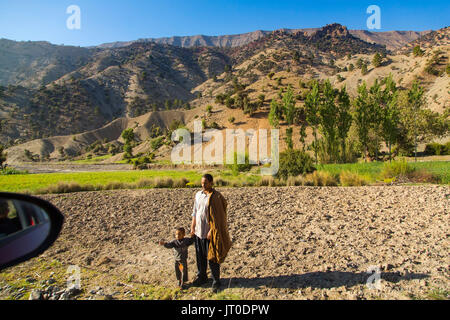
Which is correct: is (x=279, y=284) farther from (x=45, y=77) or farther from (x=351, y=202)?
(x=45, y=77)

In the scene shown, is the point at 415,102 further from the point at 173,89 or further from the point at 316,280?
the point at 173,89

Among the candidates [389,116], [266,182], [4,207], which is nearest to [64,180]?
[266,182]

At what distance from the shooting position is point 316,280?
4.45 meters

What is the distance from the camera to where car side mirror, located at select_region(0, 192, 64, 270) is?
7.23 ft

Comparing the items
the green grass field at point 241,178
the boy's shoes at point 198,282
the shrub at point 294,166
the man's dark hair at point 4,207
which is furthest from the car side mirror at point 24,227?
the shrub at point 294,166

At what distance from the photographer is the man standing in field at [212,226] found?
3.97 metres

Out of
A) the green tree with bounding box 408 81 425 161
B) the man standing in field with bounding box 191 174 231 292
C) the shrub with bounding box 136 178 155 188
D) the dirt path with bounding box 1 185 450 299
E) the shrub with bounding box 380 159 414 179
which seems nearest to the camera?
the man standing in field with bounding box 191 174 231 292

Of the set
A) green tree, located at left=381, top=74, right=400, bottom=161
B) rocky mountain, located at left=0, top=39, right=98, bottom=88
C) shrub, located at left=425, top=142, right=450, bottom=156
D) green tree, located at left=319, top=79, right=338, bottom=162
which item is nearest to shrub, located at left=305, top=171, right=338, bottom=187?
green tree, located at left=319, top=79, right=338, bottom=162

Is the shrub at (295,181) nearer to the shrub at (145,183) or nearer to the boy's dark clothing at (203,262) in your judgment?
the shrub at (145,183)

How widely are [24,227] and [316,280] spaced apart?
14.5ft

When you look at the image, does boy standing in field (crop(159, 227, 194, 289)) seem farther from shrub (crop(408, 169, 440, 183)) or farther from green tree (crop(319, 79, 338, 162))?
green tree (crop(319, 79, 338, 162))

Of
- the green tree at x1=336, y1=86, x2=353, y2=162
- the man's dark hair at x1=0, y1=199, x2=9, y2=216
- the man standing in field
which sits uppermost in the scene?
the green tree at x1=336, y1=86, x2=353, y2=162

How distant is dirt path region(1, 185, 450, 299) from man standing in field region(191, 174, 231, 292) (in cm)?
70

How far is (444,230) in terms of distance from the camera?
265 inches
